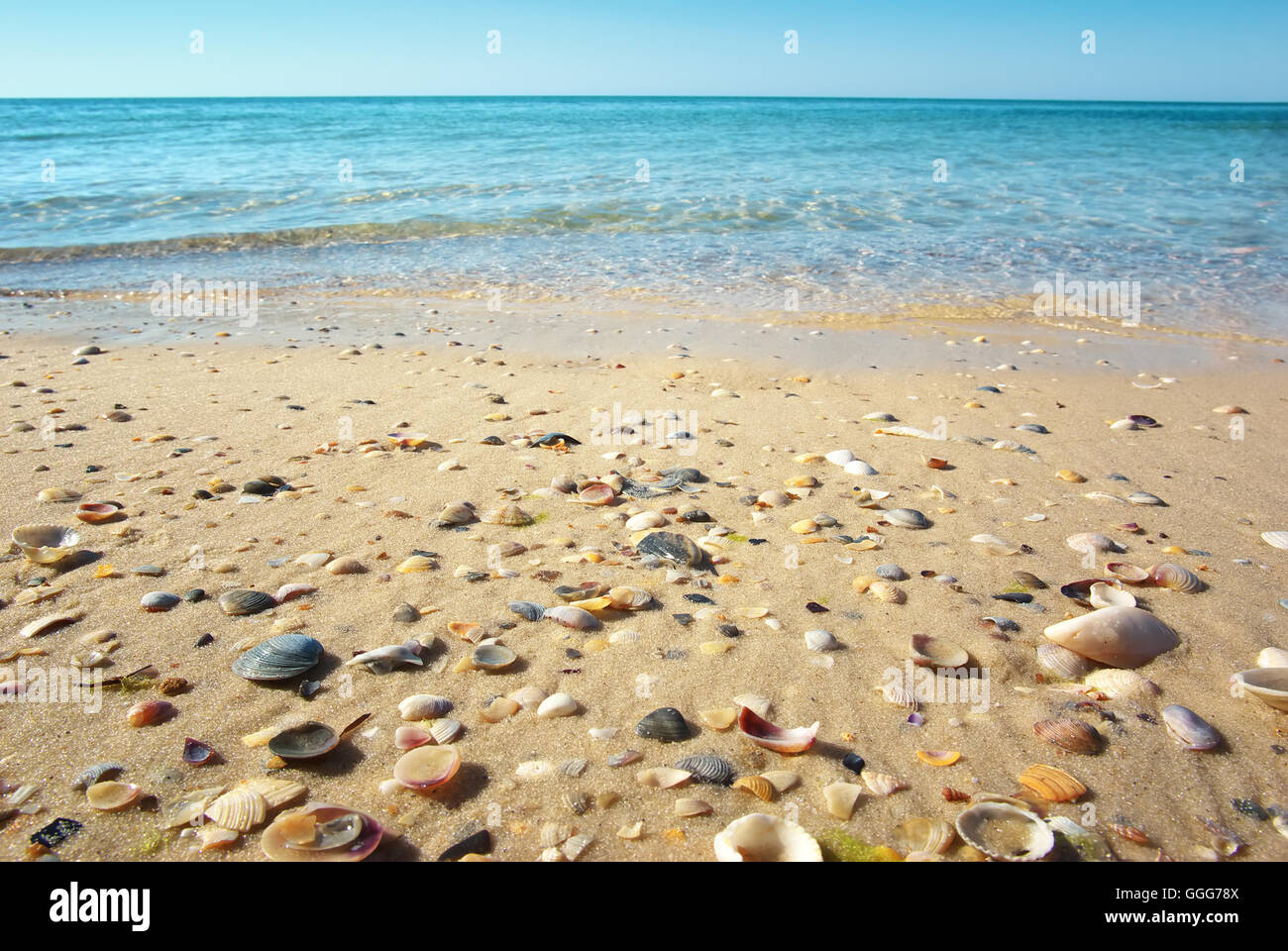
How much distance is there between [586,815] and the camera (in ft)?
5.87

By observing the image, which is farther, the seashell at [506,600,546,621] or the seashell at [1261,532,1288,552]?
the seashell at [1261,532,1288,552]

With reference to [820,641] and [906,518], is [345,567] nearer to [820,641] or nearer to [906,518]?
[820,641]

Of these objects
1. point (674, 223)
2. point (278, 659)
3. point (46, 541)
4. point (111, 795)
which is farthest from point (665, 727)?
point (674, 223)

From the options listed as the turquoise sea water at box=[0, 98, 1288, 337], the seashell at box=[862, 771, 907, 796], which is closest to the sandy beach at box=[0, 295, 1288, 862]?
the seashell at box=[862, 771, 907, 796]

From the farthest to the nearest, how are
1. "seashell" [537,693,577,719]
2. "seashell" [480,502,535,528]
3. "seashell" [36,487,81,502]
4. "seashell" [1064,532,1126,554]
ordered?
"seashell" [36,487,81,502], "seashell" [480,502,535,528], "seashell" [1064,532,1126,554], "seashell" [537,693,577,719]

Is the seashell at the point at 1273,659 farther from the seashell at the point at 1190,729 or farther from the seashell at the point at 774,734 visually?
the seashell at the point at 774,734

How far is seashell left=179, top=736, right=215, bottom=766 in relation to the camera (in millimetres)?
1909

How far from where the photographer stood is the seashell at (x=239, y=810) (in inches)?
67.6

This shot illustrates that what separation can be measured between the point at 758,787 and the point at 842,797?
201 mm

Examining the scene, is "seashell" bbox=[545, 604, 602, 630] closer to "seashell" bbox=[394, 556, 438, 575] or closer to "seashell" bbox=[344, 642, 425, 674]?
"seashell" bbox=[344, 642, 425, 674]

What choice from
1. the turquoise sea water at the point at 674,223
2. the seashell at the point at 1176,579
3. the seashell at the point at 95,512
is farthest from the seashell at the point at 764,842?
the turquoise sea water at the point at 674,223

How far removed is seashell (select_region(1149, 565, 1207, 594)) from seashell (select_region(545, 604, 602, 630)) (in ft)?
6.65

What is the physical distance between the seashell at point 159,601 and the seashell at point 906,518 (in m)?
2.72
